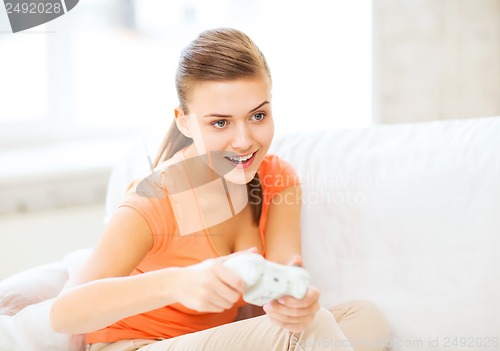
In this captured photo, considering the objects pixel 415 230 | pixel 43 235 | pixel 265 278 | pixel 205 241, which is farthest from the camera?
pixel 43 235

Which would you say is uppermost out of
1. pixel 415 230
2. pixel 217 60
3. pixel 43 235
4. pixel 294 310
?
pixel 217 60

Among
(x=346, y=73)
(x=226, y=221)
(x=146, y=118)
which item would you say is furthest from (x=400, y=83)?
(x=226, y=221)

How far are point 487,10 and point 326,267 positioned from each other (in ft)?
3.64

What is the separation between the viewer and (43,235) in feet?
4.88

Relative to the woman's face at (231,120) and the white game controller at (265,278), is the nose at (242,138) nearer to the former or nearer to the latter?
the woman's face at (231,120)

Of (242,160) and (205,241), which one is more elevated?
(242,160)

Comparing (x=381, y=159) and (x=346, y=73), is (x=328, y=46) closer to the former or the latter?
(x=346, y=73)

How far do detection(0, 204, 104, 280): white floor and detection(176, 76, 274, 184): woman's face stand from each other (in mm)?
695

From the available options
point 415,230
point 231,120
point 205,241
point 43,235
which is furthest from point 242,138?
point 43,235

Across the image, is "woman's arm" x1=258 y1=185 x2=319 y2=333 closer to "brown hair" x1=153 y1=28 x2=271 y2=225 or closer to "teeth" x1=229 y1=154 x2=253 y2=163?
"teeth" x1=229 y1=154 x2=253 y2=163

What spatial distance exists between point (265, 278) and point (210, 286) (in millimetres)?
55

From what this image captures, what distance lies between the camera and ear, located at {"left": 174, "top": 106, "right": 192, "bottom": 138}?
90 centimetres

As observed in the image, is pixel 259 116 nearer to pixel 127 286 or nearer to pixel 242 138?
pixel 242 138

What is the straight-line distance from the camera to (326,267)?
112cm
